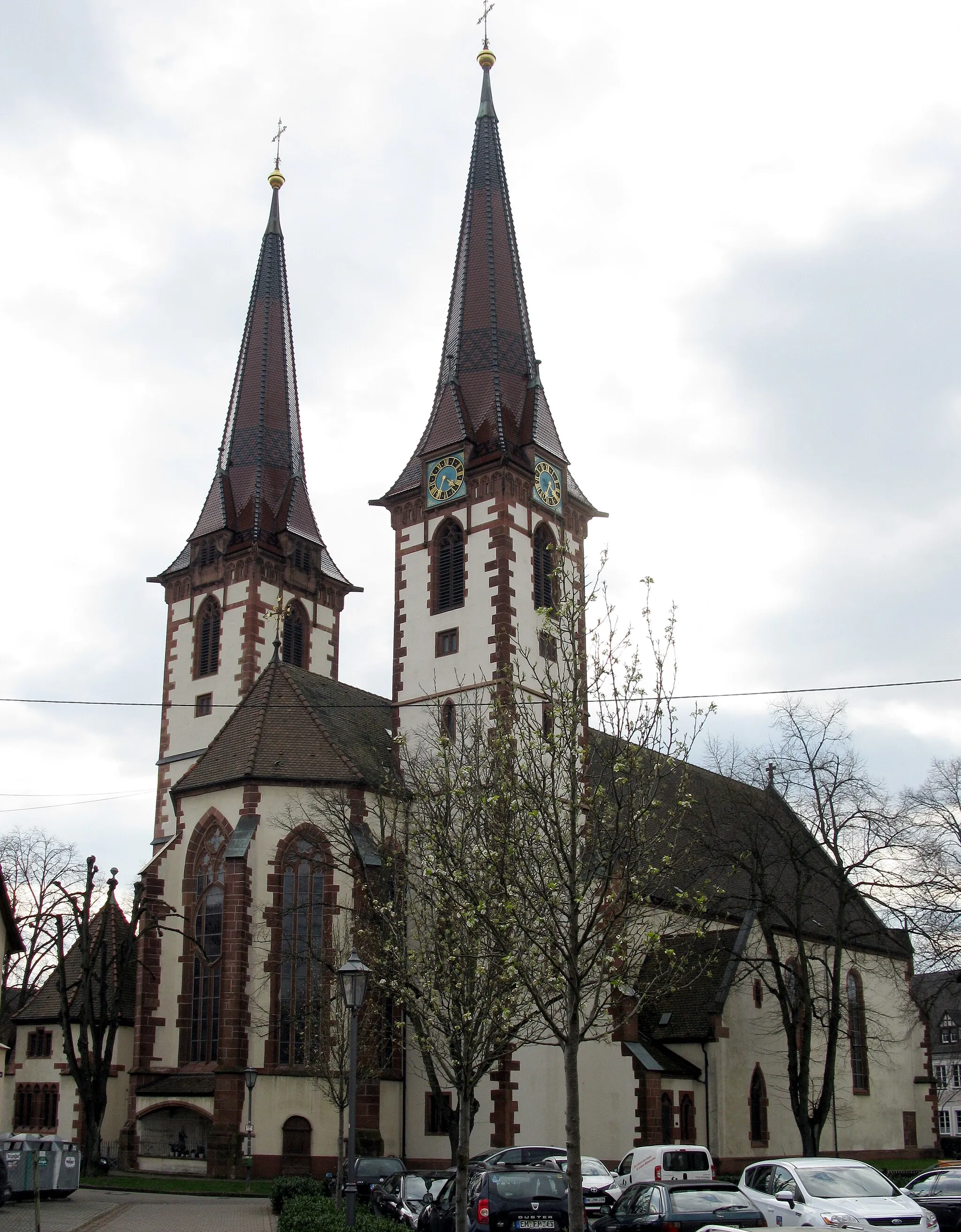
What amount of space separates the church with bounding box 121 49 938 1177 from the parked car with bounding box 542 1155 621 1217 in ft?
17.0

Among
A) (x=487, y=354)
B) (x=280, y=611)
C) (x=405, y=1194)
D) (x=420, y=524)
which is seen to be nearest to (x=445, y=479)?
(x=420, y=524)

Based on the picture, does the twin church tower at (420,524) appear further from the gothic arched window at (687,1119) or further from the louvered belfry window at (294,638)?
the gothic arched window at (687,1119)

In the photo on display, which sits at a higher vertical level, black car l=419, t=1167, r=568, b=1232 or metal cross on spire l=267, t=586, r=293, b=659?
metal cross on spire l=267, t=586, r=293, b=659

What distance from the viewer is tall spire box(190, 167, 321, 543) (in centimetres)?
5325

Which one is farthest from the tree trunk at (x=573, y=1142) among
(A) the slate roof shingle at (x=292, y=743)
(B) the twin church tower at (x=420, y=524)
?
(A) the slate roof shingle at (x=292, y=743)

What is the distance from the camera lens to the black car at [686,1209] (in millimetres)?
16250

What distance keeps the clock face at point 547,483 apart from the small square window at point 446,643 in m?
5.49

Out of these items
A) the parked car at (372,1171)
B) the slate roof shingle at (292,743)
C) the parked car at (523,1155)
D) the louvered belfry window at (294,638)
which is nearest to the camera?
the parked car at (372,1171)

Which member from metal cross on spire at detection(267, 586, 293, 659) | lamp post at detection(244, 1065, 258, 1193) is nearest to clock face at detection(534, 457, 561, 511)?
metal cross on spire at detection(267, 586, 293, 659)

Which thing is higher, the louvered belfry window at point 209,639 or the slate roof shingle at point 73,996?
the louvered belfry window at point 209,639

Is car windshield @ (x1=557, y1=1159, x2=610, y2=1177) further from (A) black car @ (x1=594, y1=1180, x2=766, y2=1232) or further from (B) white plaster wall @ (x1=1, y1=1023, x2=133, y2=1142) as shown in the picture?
(B) white plaster wall @ (x1=1, y1=1023, x2=133, y2=1142)

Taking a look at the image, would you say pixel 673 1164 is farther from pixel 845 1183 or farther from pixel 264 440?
pixel 264 440

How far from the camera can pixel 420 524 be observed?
44469mm

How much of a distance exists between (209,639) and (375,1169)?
90.1 feet
